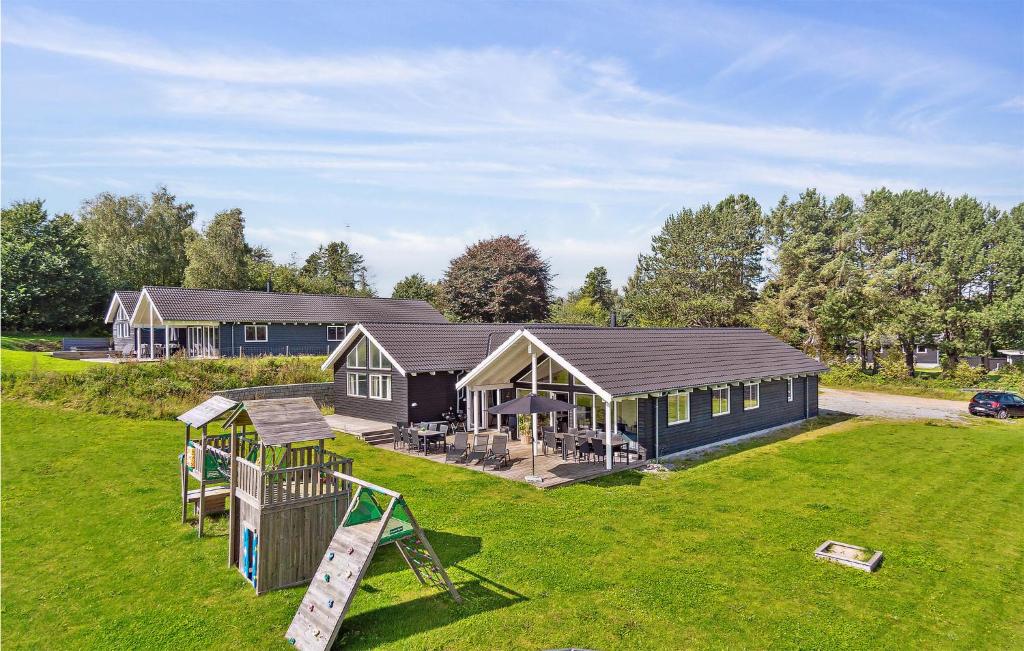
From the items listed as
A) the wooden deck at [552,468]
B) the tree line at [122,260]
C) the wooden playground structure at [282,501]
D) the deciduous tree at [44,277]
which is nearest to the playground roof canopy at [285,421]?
the wooden playground structure at [282,501]

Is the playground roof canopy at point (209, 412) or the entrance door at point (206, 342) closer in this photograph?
the playground roof canopy at point (209, 412)

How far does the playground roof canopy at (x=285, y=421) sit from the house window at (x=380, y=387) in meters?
12.7

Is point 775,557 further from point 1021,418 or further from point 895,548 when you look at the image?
point 1021,418

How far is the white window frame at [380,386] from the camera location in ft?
73.5

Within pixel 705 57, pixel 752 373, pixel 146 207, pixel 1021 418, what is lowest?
pixel 1021 418

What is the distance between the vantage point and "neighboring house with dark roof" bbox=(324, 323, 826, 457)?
16641 millimetres

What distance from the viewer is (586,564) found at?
922cm

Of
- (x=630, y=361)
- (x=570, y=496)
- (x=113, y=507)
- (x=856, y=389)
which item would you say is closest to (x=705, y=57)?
(x=630, y=361)

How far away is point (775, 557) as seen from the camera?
378 inches

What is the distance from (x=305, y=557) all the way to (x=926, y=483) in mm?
14901

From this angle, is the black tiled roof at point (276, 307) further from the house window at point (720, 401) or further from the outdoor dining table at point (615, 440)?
the house window at point (720, 401)

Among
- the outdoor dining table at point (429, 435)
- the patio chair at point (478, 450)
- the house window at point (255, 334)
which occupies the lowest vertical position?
the patio chair at point (478, 450)

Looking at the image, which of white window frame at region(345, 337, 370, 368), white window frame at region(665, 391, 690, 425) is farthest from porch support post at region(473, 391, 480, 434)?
white window frame at region(665, 391, 690, 425)

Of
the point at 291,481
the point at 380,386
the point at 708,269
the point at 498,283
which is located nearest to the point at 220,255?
the point at 498,283
